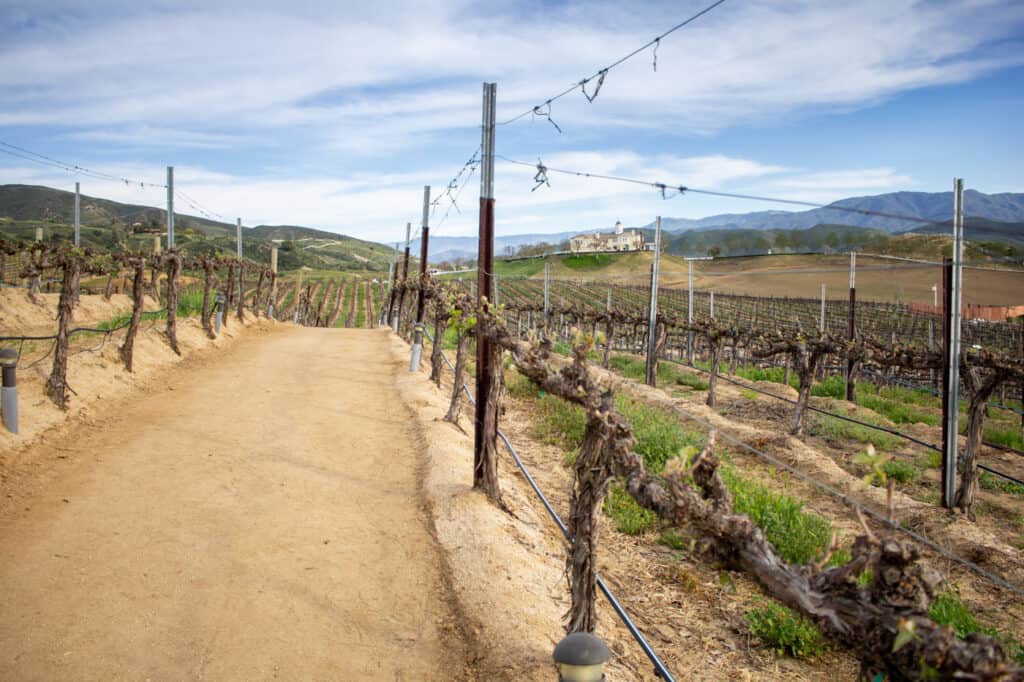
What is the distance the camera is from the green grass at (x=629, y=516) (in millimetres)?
7848

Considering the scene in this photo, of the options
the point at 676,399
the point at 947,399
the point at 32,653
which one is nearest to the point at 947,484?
the point at 947,399

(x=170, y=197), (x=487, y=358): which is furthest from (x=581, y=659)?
(x=170, y=197)

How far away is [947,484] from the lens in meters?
8.98

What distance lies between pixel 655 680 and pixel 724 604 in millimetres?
1958

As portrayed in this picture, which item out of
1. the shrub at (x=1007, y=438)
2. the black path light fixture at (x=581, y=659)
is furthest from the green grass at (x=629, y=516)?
the shrub at (x=1007, y=438)

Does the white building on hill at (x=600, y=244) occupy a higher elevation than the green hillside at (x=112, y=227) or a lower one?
lower

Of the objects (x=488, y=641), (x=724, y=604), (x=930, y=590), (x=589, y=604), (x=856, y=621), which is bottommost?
(x=724, y=604)

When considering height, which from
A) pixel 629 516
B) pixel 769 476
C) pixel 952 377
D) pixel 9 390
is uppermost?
pixel 952 377

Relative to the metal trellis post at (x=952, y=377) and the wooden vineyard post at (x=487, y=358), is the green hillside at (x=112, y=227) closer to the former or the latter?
the wooden vineyard post at (x=487, y=358)

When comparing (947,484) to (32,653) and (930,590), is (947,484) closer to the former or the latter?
(930,590)

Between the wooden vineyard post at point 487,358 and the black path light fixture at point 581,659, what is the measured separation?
14.9ft

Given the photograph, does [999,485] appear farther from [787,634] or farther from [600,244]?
[600,244]

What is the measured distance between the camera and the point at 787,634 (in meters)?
5.48

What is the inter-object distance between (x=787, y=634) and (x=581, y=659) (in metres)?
3.47
